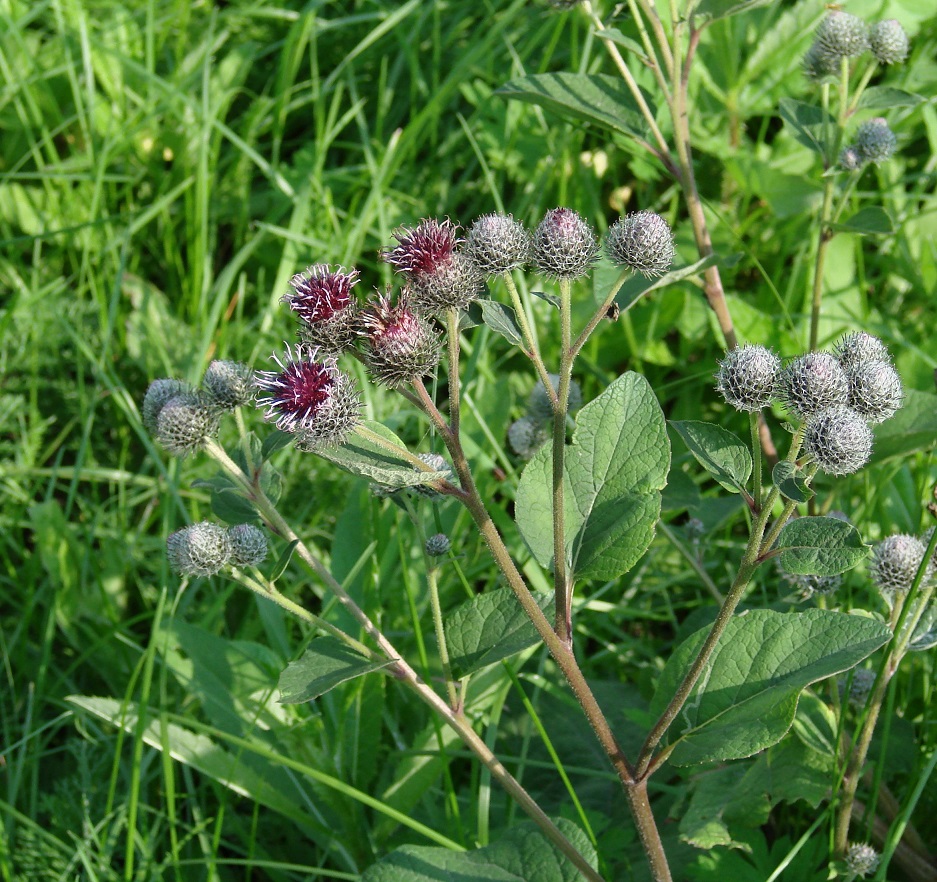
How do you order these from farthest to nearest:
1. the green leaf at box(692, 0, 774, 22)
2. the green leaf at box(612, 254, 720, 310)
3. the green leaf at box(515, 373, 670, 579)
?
the green leaf at box(692, 0, 774, 22) < the green leaf at box(612, 254, 720, 310) < the green leaf at box(515, 373, 670, 579)

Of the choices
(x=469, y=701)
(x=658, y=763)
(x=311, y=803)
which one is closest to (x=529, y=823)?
(x=658, y=763)

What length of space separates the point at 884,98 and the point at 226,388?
2123 millimetres

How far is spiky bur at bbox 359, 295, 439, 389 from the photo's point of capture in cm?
181

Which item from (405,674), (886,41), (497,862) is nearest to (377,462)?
(405,674)

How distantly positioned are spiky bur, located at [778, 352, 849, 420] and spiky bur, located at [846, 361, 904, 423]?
0.02 metres

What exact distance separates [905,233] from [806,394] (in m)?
2.82

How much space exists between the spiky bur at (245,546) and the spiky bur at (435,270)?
670 mm

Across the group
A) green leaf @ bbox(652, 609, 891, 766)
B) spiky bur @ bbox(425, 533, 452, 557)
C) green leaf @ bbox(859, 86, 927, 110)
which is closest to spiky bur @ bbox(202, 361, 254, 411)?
spiky bur @ bbox(425, 533, 452, 557)

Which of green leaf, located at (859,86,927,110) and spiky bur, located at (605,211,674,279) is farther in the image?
green leaf, located at (859,86,927,110)

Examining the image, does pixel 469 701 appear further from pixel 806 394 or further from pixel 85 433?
pixel 85 433

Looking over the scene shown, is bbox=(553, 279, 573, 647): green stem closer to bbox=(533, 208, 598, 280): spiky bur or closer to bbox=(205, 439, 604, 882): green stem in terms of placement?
bbox=(533, 208, 598, 280): spiky bur

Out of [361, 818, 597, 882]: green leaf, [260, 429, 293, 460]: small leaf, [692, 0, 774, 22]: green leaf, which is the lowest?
[361, 818, 597, 882]: green leaf

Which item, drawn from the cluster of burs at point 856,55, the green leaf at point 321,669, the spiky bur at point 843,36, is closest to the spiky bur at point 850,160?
the cluster of burs at point 856,55

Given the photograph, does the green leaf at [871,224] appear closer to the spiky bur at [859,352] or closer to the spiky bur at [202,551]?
the spiky bur at [859,352]
